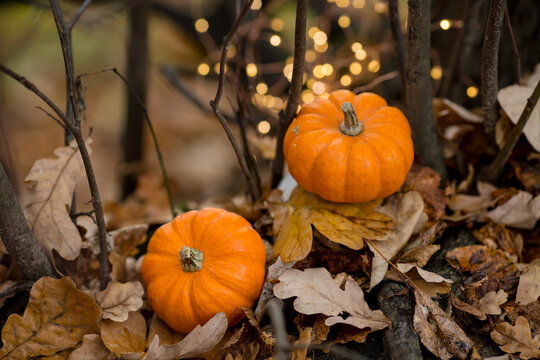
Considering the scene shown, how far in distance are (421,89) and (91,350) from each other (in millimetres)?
1691

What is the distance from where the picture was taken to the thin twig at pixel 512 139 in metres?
1.73

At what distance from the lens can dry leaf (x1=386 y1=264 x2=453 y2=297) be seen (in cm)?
160

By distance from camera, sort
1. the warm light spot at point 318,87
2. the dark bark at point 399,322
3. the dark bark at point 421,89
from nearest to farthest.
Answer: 1. the dark bark at point 399,322
2. the dark bark at point 421,89
3. the warm light spot at point 318,87

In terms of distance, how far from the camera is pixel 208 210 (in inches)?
72.2

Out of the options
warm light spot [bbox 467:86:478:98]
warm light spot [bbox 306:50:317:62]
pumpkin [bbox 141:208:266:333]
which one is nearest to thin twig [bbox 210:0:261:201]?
pumpkin [bbox 141:208:266:333]

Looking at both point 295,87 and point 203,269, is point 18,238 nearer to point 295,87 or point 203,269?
point 203,269

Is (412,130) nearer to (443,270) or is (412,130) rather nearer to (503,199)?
(503,199)

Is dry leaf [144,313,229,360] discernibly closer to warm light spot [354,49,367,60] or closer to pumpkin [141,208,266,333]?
pumpkin [141,208,266,333]

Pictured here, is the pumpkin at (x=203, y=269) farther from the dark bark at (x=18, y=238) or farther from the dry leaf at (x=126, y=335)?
the dark bark at (x=18, y=238)

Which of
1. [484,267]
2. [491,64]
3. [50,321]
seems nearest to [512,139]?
[491,64]

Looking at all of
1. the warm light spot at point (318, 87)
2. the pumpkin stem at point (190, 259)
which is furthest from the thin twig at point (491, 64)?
the pumpkin stem at point (190, 259)

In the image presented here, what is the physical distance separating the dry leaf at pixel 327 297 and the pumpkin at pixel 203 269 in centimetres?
16

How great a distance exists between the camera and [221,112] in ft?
6.01

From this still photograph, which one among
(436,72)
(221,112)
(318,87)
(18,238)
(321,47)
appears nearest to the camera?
(18,238)
